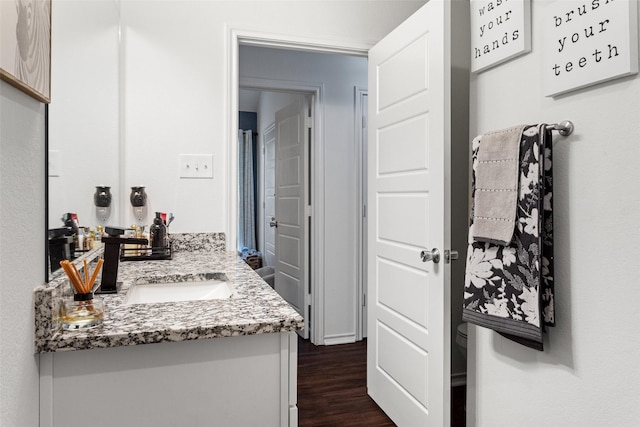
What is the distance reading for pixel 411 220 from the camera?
1.96 m

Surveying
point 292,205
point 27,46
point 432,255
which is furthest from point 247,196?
point 27,46

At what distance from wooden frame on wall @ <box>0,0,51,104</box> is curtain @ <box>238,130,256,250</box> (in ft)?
16.6

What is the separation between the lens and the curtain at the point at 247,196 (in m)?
5.93

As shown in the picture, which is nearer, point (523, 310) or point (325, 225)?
point (523, 310)

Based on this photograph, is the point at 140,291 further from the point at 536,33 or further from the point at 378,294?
the point at 536,33

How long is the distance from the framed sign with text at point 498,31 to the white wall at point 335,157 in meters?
1.72

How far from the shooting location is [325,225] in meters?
3.33

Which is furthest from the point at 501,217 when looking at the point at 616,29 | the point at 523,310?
the point at 616,29

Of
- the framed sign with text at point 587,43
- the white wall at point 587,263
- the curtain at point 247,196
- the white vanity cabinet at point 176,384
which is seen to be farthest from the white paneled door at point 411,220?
the curtain at point 247,196

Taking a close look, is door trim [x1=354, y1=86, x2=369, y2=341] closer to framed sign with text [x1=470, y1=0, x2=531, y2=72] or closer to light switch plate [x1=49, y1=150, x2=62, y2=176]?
framed sign with text [x1=470, y1=0, x2=531, y2=72]

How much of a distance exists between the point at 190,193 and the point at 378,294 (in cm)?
107

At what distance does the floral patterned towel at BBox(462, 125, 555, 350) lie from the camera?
1.30m

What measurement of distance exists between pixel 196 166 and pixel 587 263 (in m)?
1.72

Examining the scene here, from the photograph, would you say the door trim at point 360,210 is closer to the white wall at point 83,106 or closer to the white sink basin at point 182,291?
the white wall at point 83,106
